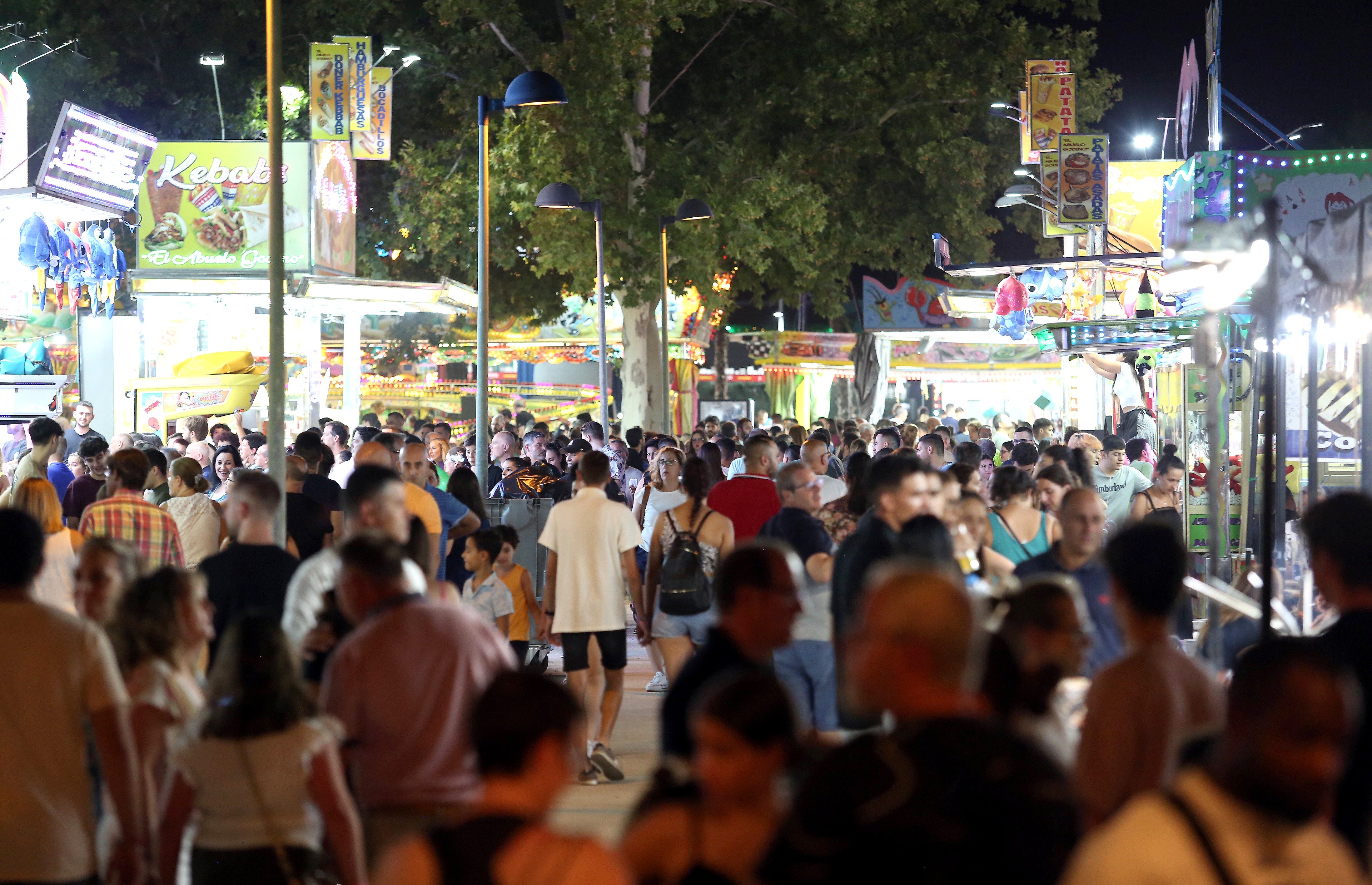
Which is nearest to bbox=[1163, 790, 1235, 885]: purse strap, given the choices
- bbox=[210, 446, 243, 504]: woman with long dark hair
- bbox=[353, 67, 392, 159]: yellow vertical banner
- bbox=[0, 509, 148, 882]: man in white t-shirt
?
bbox=[0, 509, 148, 882]: man in white t-shirt

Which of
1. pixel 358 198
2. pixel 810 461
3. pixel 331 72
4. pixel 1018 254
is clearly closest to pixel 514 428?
pixel 331 72

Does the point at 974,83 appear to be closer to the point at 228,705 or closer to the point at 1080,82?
the point at 1080,82

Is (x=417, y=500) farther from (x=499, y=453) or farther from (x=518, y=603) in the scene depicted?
(x=499, y=453)

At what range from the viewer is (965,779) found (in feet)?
8.43

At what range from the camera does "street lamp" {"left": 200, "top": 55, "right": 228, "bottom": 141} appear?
29.4 metres

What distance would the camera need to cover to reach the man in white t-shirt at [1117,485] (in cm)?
1169

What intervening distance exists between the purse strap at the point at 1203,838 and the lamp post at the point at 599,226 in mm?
15663

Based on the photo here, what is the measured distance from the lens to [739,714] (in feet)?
8.93

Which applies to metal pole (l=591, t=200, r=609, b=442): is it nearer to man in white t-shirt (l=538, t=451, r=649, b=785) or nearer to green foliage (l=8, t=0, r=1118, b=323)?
green foliage (l=8, t=0, r=1118, b=323)

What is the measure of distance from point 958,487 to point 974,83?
2439cm

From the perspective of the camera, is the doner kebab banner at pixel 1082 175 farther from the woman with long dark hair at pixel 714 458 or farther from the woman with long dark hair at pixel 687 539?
the woman with long dark hair at pixel 687 539

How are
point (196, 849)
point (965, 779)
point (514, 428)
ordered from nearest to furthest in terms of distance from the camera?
point (965, 779)
point (196, 849)
point (514, 428)

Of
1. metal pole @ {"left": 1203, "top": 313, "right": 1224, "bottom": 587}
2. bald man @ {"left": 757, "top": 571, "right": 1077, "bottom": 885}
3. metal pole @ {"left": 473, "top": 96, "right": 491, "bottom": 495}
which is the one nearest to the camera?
bald man @ {"left": 757, "top": 571, "right": 1077, "bottom": 885}

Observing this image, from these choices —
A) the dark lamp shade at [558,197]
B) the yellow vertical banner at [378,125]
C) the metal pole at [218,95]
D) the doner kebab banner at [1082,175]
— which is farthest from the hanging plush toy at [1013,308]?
the metal pole at [218,95]
